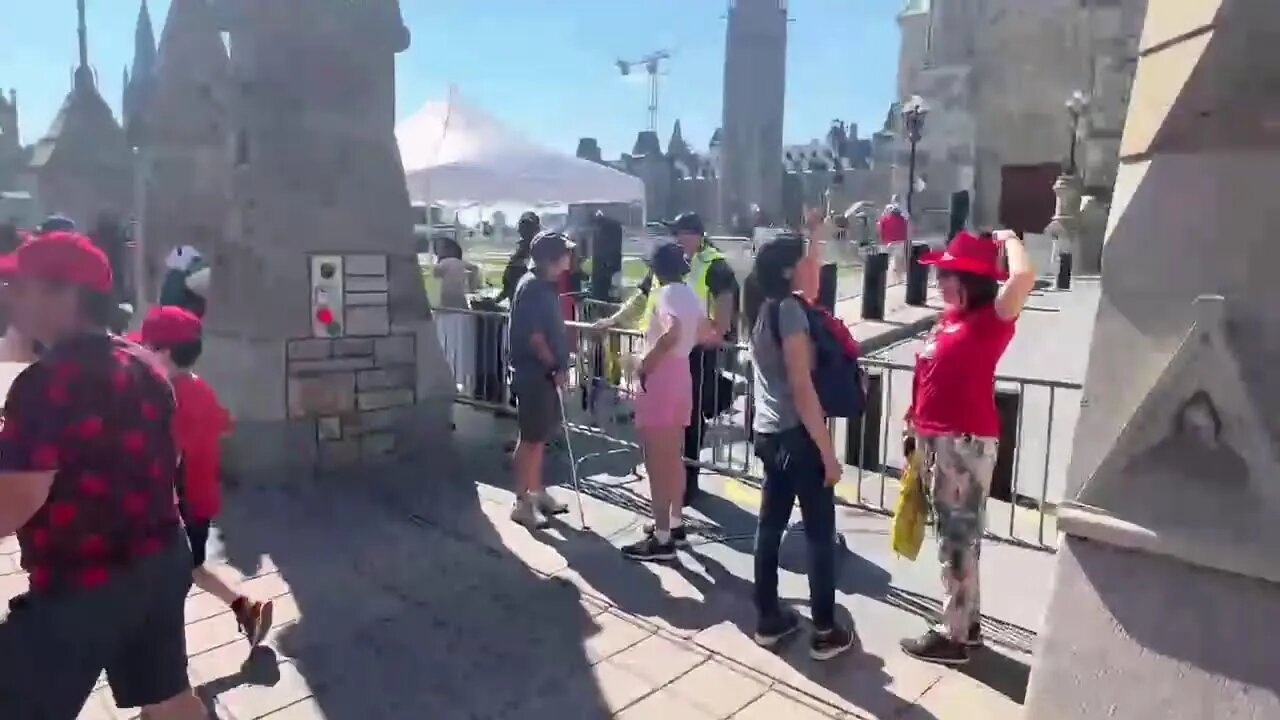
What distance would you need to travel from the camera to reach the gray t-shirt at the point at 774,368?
12.1 feet

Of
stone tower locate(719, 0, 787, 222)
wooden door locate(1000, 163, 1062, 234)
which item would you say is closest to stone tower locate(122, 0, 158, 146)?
wooden door locate(1000, 163, 1062, 234)

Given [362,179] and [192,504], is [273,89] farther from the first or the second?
[192,504]

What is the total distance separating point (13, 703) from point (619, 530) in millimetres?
3729

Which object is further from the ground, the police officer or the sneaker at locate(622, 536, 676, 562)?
the police officer

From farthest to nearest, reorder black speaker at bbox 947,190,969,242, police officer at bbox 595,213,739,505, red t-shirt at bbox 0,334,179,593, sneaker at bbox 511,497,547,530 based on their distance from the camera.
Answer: black speaker at bbox 947,190,969,242 < police officer at bbox 595,213,739,505 < sneaker at bbox 511,497,547,530 < red t-shirt at bbox 0,334,179,593

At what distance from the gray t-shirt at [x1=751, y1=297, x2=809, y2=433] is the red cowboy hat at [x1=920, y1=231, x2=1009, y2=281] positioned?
1.99 feet

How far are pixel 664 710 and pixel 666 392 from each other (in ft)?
6.51

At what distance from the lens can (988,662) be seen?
3842mm

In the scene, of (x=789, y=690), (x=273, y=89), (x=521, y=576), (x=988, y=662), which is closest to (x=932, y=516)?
(x=988, y=662)

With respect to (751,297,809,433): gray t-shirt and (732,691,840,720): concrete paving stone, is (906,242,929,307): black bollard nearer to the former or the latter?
(751,297,809,433): gray t-shirt

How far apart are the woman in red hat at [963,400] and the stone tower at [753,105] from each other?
60.9 meters

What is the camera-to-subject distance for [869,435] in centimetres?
729

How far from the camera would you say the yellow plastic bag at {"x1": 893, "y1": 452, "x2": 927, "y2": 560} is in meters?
3.90

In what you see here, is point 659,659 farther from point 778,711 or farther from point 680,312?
point 680,312
